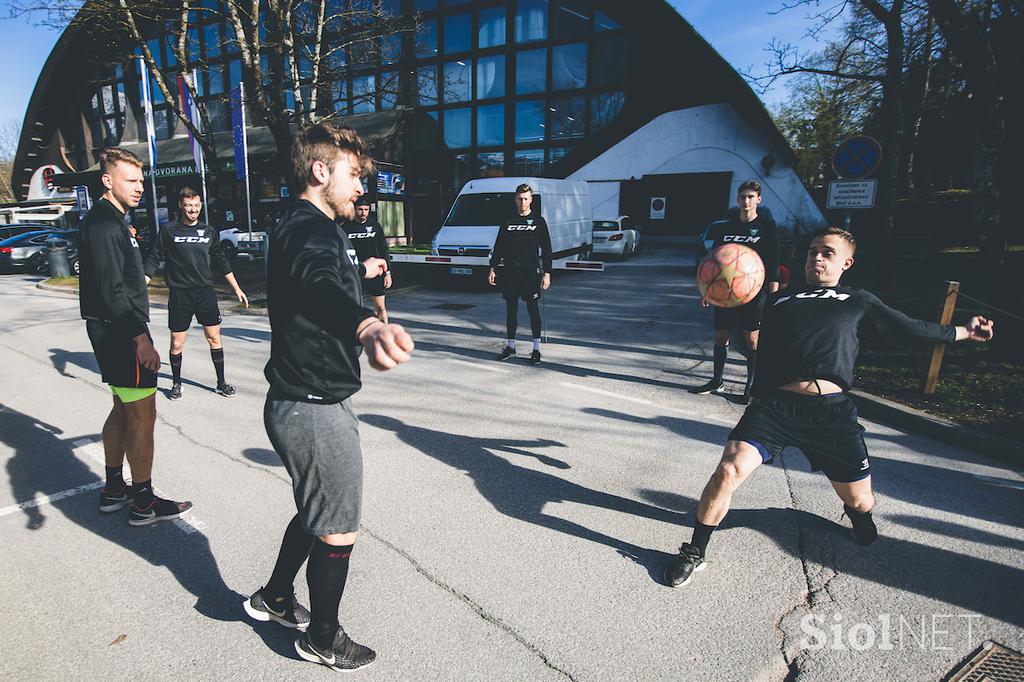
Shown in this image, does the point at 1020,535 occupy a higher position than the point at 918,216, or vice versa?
the point at 918,216

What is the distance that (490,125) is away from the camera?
90.3 feet

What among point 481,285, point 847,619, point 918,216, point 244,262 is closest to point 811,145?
point 918,216

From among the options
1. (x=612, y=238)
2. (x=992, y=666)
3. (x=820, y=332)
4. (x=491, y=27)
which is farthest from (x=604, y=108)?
(x=992, y=666)

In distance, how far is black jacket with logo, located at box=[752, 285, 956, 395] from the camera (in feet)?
9.44

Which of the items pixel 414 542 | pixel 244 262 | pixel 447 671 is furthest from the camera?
pixel 244 262

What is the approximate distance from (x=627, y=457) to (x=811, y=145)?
40823 mm

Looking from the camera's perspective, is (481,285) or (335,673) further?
(481,285)

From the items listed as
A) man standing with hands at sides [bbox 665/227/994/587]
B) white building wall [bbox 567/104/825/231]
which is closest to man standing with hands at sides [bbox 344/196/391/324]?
man standing with hands at sides [bbox 665/227/994/587]

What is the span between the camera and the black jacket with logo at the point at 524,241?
23.6 feet

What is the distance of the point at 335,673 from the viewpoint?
7.43 ft

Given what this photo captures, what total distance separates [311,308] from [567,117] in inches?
1068

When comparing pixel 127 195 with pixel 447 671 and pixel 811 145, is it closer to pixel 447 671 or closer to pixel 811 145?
pixel 447 671

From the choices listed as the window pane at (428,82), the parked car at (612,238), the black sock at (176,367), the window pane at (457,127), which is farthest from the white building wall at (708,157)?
the black sock at (176,367)

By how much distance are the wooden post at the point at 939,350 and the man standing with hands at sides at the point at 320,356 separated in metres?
5.88
